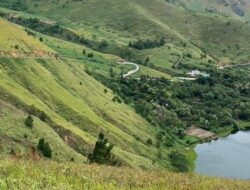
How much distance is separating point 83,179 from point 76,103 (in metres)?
110

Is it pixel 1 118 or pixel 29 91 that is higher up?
pixel 1 118

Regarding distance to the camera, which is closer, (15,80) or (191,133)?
(15,80)

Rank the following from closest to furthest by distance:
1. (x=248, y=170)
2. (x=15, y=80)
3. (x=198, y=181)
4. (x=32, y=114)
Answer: (x=198, y=181), (x=32, y=114), (x=15, y=80), (x=248, y=170)

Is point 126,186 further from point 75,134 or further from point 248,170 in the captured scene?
point 248,170

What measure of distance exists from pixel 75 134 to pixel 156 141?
5450 cm

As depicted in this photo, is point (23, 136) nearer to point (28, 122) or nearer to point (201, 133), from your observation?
point (28, 122)

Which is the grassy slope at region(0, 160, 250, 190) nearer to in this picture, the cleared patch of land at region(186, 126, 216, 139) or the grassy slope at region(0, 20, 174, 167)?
the grassy slope at region(0, 20, 174, 167)

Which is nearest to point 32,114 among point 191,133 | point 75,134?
point 75,134

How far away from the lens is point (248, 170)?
155 m

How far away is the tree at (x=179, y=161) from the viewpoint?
143 m

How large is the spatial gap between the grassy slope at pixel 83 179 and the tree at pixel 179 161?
109m

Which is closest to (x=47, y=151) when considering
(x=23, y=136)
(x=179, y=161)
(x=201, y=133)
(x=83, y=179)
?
(x=23, y=136)

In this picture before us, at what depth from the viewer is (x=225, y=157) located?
167250 mm

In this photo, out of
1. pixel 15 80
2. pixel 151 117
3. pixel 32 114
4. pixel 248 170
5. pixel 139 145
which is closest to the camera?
pixel 32 114
